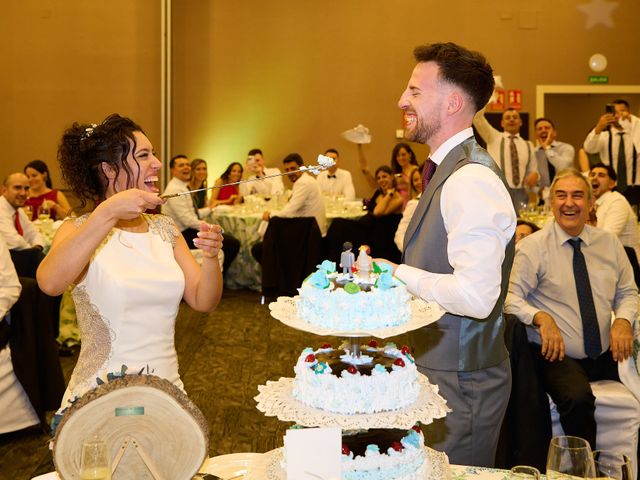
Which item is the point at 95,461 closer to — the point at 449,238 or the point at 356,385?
the point at 356,385

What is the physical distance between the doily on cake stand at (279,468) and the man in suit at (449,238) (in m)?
0.37

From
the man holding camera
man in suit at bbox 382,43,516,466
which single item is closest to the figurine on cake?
man in suit at bbox 382,43,516,466

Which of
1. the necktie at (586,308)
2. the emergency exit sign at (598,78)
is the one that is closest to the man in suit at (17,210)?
the necktie at (586,308)

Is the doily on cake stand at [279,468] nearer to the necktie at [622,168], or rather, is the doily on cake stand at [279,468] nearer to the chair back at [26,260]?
the chair back at [26,260]

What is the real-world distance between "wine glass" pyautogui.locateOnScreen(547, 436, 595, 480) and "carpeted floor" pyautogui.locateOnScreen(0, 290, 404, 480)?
2.67 m

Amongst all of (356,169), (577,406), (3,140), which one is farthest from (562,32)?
(577,406)

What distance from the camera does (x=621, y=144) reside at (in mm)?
9180

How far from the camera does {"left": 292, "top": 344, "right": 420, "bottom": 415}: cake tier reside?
1.58 m

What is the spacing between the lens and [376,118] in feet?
39.7

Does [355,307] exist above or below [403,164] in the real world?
above

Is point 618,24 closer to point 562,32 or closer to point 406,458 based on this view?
point 562,32

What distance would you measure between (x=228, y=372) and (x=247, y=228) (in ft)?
10.8

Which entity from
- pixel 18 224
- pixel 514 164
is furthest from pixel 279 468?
pixel 514 164

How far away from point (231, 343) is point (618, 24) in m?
8.50
